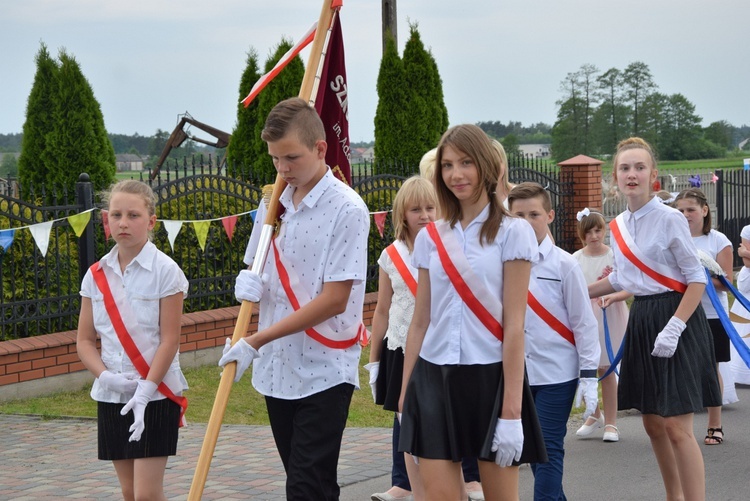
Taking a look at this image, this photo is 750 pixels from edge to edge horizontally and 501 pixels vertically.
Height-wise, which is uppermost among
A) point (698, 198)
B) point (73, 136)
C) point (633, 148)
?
point (73, 136)

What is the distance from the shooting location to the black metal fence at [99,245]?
926 centimetres

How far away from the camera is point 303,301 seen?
3832 mm

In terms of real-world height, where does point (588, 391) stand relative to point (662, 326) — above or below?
below

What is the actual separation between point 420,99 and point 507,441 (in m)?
12.8

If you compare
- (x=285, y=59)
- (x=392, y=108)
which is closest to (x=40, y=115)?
(x=392, y=108)

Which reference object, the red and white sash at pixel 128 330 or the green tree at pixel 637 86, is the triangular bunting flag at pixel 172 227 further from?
the green tree at pixel 637 86

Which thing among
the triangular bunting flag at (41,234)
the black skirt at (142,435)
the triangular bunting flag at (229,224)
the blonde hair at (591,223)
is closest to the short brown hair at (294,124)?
the black skirt at (142,435)

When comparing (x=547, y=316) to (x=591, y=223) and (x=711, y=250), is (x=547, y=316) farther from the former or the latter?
(x=711, y=250)

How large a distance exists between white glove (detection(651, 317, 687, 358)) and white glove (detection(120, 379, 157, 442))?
2.43 m

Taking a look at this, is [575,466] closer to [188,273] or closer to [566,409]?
[566,409]

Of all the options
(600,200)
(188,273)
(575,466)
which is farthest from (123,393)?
(600,200)

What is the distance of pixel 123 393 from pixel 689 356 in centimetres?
274

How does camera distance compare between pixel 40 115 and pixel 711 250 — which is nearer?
pixel 711 250

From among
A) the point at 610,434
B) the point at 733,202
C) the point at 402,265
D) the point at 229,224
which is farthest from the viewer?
the point at 733,202
